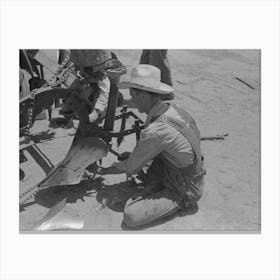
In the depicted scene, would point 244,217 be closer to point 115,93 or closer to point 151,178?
point 151,178

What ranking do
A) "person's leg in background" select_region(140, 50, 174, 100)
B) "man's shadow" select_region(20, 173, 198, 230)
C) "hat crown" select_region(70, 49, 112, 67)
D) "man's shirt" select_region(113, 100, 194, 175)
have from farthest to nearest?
1. "person's leg in background" select_region(140, 50, 174, 100)
2. "hat crown" select_region(70, 49, 112, 67)
3. "man's shadow" select_region(20, 173, 198, 230)
4. "man's shirt" select_region(113, 100, 194, 175)

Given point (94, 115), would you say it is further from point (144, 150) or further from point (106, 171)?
point (144, 150)

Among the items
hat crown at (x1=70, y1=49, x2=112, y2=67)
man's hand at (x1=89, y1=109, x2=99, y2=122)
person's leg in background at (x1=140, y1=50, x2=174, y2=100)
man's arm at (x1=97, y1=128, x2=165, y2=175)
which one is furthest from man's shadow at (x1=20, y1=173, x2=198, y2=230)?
person's leg in background at (x1=140, y1=50, x2=174, y2=100)

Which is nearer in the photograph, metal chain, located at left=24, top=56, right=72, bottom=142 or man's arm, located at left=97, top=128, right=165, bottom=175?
man's arm, located at left=97, top=128, right=165, bottom=175

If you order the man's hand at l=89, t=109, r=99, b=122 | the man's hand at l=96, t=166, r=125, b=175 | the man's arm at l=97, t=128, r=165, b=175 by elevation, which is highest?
the man's hand at l=89, t=109, r=99, b=122

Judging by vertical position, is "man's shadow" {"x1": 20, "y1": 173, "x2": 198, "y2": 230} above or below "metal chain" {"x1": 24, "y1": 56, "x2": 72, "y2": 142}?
below

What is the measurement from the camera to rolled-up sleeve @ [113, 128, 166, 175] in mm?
3861

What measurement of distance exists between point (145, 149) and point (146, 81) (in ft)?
1.92

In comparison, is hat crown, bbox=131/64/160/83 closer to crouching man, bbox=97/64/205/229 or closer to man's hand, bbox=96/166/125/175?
crouching man, bbox=97/64/205/229

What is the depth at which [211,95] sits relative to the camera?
6863 mm

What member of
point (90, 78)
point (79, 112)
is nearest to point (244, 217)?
point (79, 112)

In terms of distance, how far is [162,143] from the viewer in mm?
3865

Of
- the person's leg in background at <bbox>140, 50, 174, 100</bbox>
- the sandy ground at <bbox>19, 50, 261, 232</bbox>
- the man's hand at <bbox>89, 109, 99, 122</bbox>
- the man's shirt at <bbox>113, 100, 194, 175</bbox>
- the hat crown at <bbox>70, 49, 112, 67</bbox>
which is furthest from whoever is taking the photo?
the person's leg in background at <bbox>140, 50, 174, 100</bbox>

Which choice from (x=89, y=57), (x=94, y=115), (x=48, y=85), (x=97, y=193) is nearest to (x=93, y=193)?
(x=97, y=193)
